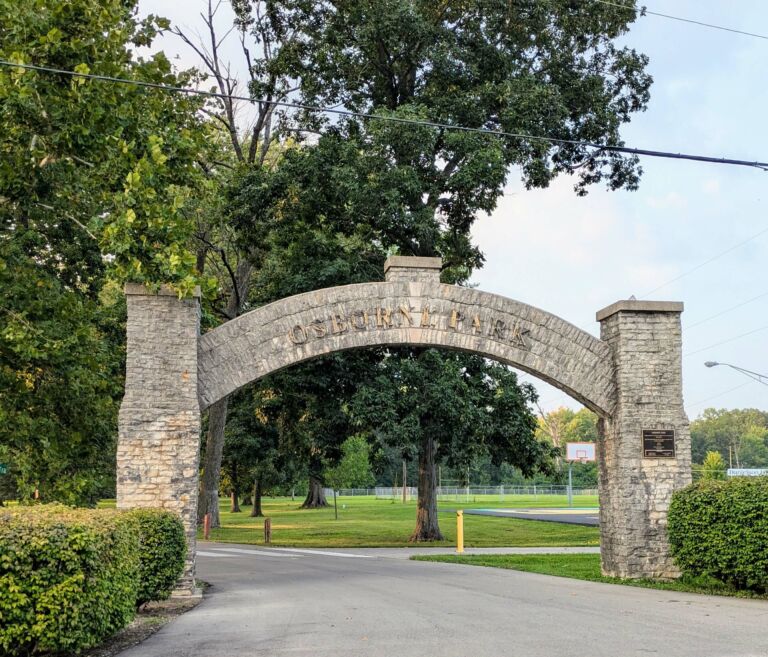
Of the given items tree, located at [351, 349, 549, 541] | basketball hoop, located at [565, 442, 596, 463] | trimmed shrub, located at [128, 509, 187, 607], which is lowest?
trimmed shrub, located at [128, 509, 187, 607]

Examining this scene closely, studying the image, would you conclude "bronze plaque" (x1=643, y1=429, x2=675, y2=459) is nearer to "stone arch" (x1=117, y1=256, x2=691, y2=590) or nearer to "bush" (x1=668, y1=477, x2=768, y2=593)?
"stone arch" (x1=117, y1=256, x2=691, y2=590)

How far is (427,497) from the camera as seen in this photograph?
25.9 metres

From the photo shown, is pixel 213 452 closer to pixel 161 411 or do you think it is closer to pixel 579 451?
pixel 161 411

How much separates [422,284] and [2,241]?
28.9ft

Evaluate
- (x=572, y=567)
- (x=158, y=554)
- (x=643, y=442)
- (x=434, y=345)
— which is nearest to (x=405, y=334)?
(x=434, y=345)

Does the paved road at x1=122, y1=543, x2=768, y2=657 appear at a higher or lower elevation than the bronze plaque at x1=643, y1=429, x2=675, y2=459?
lower

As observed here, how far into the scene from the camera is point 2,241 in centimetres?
1773

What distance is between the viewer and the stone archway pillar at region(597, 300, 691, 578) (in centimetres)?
1514

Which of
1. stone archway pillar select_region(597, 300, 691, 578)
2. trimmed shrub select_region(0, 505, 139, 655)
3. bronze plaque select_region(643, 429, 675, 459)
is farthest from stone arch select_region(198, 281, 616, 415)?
trimmed shrub select_region(0, 505, 139, 655)

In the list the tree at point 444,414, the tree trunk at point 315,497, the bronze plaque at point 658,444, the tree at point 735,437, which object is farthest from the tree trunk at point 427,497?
the tree at point 735,437

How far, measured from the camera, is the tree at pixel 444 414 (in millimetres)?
23031

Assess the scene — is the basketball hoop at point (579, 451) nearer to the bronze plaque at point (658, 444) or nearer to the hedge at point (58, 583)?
the bronze plaque at point (658, 444)

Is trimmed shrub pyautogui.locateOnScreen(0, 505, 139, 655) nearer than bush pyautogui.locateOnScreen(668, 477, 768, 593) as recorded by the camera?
Yes

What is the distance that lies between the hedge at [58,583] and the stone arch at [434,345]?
5.72 meters
